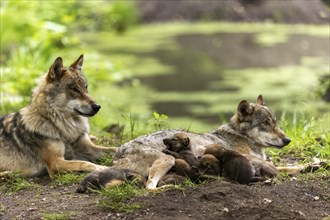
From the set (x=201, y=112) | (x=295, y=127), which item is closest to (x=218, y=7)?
(x=201, y=112)

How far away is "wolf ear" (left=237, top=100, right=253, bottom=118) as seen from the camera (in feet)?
23.1

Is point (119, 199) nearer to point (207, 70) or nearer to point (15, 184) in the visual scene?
point (15, 184)

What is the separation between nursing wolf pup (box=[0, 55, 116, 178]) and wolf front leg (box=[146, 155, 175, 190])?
1.06m

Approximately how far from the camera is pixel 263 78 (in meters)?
15.8

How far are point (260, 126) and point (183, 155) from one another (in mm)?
1077

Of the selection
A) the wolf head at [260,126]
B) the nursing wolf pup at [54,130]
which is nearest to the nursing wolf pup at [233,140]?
the wolf head at [260,126]

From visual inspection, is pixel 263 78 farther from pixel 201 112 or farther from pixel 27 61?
pixel 27 61

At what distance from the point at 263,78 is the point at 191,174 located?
385 inches

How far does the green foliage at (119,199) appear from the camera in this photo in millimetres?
5652

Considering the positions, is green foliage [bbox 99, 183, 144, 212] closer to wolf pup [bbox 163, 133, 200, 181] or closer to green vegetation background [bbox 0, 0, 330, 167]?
wolf pup [bbox 163, 133, 200, 181]

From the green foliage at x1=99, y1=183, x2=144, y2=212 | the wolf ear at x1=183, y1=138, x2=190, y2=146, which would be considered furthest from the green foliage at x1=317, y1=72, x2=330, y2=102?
the green foliage at x1=99, y1=183, x2=144, y2=212

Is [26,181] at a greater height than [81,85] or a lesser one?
lesser

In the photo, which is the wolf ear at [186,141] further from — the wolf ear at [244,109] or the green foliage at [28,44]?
the green foliage at [28,44]

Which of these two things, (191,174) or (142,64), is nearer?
(191,174)
